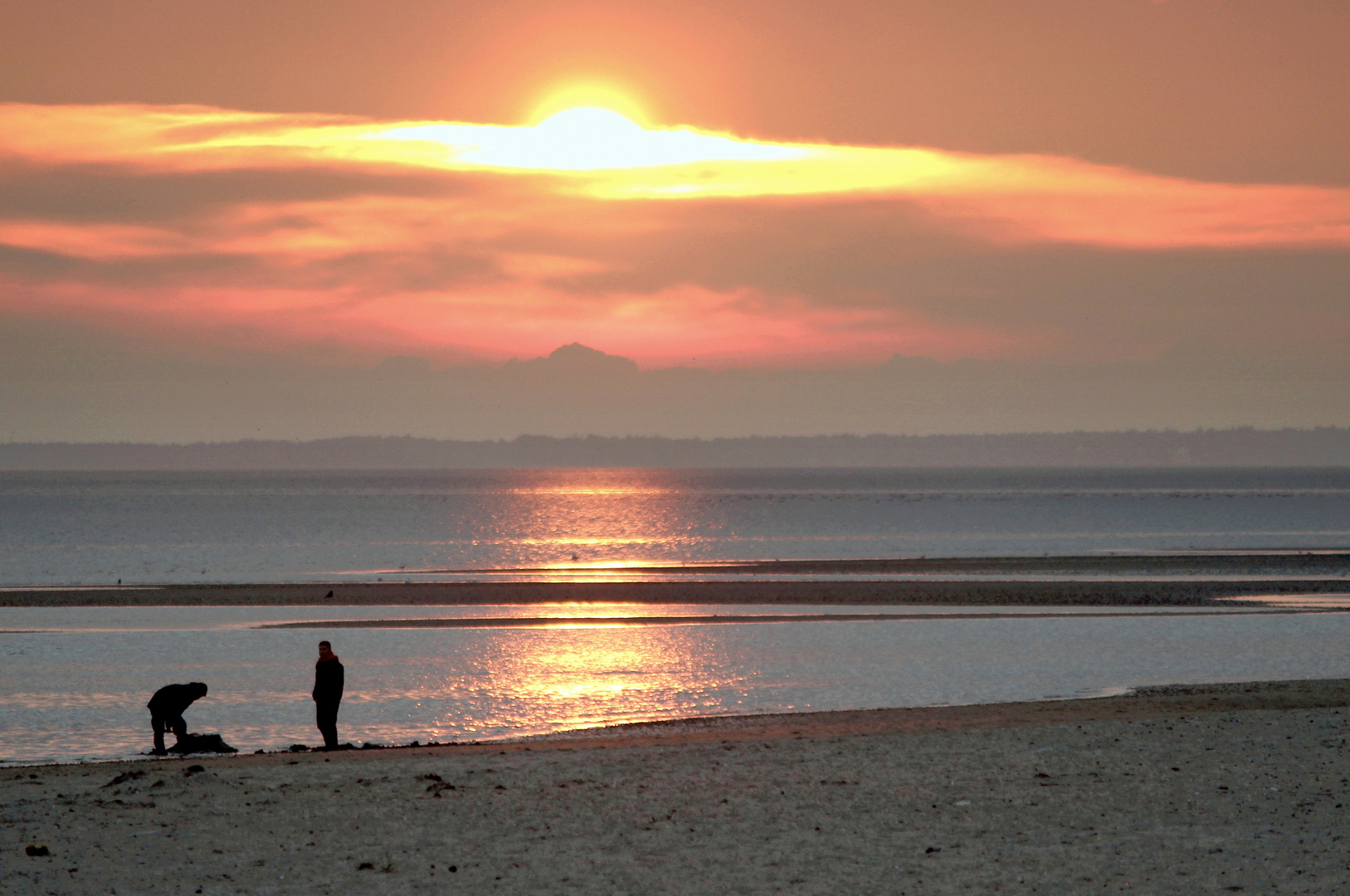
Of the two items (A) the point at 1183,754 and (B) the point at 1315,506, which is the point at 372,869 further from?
(B) the point at 1315,506

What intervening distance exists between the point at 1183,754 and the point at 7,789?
13864mm

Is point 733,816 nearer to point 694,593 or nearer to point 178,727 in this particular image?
point 178,727

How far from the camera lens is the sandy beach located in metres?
10.7

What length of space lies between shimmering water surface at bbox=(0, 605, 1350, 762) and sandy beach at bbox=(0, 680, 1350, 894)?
4215 millimetres

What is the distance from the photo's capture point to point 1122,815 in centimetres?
1258

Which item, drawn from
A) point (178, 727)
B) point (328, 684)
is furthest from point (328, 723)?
point (178, 727)

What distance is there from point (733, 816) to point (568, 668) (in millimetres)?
14449

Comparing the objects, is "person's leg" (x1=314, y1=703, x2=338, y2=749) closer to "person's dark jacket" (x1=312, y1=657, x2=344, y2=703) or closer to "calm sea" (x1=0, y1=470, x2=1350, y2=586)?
"person's dark jacket" (x1=312, y1=657, x2=344, y2=703)

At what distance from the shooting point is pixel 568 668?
88.3 ft

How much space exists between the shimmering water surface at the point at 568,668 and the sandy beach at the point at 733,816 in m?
4.22

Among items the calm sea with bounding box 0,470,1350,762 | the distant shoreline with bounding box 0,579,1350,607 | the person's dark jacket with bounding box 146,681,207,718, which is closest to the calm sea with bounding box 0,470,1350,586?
the calm sea with bounding box 0,470,1350,762

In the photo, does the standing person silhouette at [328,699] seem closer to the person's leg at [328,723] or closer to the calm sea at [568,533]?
the person's leg at [328,723]

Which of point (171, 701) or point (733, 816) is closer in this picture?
point (733, 816)

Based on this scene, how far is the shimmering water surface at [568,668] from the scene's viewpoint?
20.9 metres
